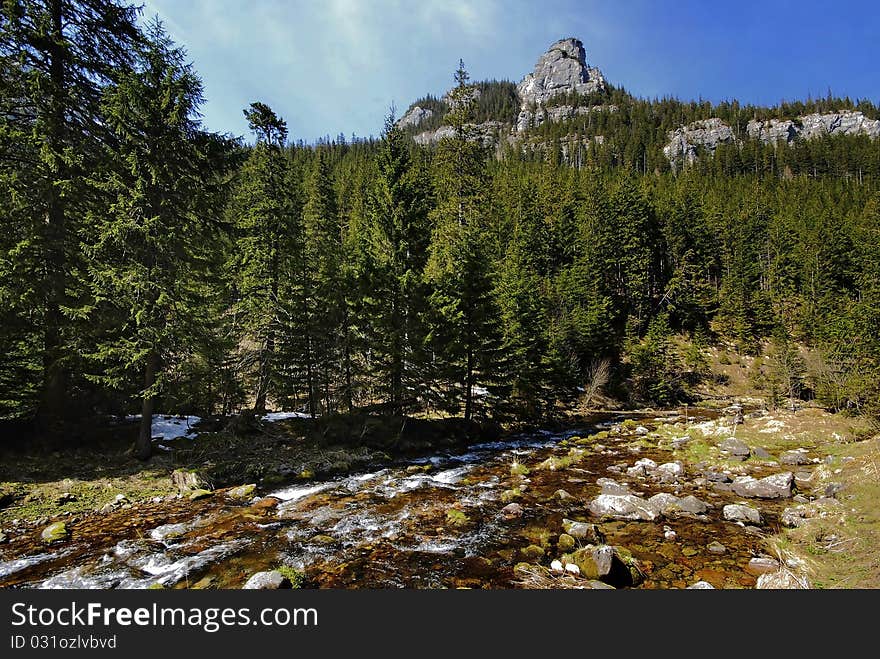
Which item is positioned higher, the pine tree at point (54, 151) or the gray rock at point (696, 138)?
the gray rock at point (696, 138)

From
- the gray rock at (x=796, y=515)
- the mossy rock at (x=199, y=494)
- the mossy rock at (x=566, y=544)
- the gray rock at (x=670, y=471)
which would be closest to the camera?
the mossy rock at (x=566, y=544)

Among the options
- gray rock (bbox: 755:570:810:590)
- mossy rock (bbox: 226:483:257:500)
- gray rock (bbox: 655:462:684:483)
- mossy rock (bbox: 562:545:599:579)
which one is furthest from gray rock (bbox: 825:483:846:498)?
mossy rock (bbox: 226:483:257:500)

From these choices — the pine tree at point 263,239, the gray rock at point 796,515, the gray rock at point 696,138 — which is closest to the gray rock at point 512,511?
the gray rock at point 796,515

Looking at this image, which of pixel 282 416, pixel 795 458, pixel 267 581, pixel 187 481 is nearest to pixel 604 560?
pixel 267 581

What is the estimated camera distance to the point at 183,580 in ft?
25.9

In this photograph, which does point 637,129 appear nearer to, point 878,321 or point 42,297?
point 878,321

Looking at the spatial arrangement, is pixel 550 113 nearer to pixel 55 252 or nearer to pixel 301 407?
pixel 301 407

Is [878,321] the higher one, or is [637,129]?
[637,129]

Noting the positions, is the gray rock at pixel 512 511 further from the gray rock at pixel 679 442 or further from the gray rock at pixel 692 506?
the gray rock at pixel 679 442

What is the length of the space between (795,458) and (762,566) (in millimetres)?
10272

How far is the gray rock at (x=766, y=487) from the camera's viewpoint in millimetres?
11898

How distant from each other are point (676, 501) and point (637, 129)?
18149cm

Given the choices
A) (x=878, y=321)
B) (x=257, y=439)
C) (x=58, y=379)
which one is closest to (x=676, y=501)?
(x=257, y=439)

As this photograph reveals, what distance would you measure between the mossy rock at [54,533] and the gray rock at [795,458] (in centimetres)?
2315
